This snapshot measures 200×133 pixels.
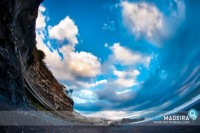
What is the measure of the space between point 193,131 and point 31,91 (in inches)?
1245

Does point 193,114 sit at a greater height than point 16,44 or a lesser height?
lesser

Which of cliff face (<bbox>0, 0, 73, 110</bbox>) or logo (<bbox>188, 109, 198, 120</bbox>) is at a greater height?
cliff face (<bbox>0, 0, 73, 110</bbox>)

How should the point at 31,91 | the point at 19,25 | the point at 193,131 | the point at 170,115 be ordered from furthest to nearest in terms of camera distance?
the point at 31,91 < the point at 19,25 < the point at 170,115 < the point at 193,131

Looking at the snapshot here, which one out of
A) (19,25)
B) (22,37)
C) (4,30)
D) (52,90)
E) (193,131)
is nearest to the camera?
(193,131)

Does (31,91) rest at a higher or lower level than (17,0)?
lower

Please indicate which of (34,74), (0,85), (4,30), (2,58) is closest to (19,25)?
(4,30)

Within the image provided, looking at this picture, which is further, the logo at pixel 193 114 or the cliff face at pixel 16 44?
the cliff face at pixel 16 44

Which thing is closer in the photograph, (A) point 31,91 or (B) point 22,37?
(B) point 22,37

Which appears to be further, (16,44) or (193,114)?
(16,44)

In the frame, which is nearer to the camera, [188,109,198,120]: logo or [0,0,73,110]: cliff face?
[188,109,198,120]: logo

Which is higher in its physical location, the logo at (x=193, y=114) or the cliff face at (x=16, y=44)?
the cliff face at (x=16, y=44)

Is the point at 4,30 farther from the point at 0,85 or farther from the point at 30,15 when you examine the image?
the point at 30,15

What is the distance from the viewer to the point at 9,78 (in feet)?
56.6

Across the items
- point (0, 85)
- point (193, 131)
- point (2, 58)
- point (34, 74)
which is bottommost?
point (193, 131)
